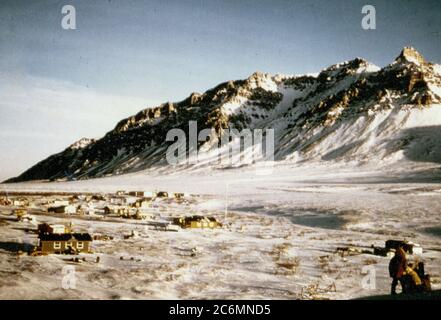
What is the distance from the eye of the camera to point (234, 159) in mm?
181000

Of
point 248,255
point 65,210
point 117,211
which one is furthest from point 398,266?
point 65,210

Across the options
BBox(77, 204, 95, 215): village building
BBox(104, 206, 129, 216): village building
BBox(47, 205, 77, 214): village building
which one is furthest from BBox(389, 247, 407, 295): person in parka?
BBox(47, 205, 77, 214): village building

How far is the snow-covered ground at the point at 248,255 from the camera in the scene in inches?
815

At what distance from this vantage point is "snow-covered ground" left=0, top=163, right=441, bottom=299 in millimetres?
20703

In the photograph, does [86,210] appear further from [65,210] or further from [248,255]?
Answer: [248,255]

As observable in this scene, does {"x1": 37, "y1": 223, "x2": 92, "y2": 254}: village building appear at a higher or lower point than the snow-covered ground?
higher

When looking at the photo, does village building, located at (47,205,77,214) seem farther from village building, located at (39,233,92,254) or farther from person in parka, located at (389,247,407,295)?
person in parka, located at (389,247,407,295)

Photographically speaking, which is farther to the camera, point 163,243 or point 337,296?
point 163,243

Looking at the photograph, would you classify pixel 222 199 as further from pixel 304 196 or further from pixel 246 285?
pixel 246 285

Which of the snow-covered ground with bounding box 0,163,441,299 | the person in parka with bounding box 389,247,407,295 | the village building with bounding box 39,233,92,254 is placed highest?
the person in parka with bounding box 389,247,407,295

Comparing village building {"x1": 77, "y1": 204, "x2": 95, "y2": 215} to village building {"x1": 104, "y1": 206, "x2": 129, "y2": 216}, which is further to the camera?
village building {"x1": 77, "y1": 204, "x2": 95, "y2": 215}

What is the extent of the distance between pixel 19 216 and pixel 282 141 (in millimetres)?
146560

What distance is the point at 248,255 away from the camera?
31.3 m

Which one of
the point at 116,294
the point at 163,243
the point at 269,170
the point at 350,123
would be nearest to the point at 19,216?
the point at 163,243
